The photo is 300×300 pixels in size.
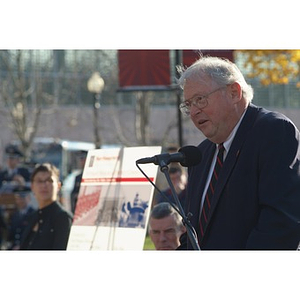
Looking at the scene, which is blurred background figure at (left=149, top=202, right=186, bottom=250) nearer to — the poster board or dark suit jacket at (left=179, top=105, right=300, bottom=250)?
the poster board

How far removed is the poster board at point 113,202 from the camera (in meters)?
5.81

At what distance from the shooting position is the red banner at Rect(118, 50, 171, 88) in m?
12.7

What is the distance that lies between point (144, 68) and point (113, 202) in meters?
6.80

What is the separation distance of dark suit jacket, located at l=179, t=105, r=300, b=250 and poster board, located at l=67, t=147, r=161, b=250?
134cm

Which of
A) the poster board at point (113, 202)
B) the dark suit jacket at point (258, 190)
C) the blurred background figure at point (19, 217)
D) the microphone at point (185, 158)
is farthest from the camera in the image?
the blurred background figure at point (19, 217)

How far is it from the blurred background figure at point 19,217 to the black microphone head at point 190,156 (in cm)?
884

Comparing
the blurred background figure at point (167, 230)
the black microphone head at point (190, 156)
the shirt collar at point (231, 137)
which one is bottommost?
the blurred background figure at point (167, 230)

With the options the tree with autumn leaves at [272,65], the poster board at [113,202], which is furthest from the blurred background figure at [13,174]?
the poster board at [113,202]

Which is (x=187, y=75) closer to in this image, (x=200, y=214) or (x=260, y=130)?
(x=260, y=130)

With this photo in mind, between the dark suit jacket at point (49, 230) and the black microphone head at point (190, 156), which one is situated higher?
the black microphone head at point (190, 156)

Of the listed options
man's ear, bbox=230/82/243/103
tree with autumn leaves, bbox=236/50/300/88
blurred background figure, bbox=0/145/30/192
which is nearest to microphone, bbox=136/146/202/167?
man's ear, bbox=230/82/243/103

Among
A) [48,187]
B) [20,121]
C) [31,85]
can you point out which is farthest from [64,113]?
[48,187]

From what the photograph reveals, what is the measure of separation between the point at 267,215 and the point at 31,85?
3154 cm

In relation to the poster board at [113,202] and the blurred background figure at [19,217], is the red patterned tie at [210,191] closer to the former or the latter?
the poster board at [113,202]
